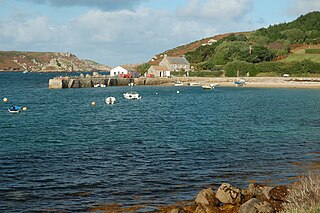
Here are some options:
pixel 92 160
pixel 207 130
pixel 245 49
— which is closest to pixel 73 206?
pixel 92 160

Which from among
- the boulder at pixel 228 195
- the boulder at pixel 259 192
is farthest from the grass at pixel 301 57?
the boulder at pixel 228 195

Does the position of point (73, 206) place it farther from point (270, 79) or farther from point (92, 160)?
point (270, 79)

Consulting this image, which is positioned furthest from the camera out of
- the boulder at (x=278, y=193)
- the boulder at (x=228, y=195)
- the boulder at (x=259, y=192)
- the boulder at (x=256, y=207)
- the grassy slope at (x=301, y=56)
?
the grassy slope at (x=301, y=56)

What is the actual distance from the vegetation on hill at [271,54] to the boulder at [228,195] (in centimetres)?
10856

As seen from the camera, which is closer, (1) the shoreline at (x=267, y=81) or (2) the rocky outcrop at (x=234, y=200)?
(2) the rocky outcrop at (x=234, y=200)

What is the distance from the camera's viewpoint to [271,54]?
141 metres

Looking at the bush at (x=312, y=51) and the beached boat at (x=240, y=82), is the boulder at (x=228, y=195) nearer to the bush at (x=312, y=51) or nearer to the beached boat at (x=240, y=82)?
the beached boat at (x=240, y=82)

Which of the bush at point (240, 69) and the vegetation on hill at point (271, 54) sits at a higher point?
the vegetation on hill at point (271, 54)

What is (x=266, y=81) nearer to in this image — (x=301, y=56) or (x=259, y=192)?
(x=301, y=56)

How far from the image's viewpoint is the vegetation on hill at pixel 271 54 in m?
124

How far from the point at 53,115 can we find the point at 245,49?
100691 millimetres

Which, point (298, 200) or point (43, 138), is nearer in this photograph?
point (298, 200)

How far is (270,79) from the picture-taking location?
4535 inches

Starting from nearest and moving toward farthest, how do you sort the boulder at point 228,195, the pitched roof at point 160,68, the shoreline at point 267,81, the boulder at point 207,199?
the boulder at point 207,199
the boulder at point 228,195
the shoreline at point 267,81
the pitched roof at point 160,68
